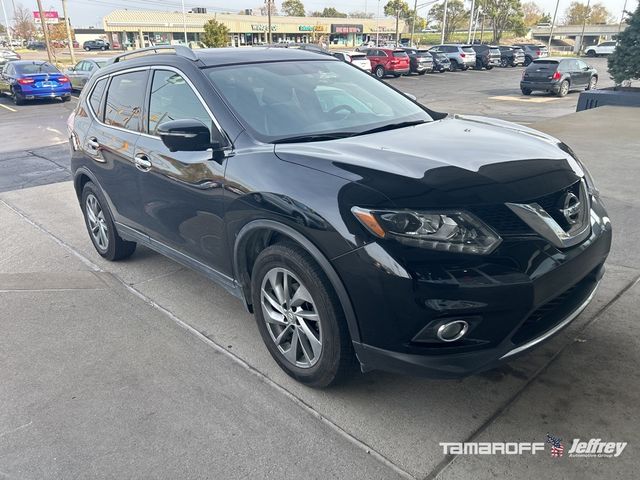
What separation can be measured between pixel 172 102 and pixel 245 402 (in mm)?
2108

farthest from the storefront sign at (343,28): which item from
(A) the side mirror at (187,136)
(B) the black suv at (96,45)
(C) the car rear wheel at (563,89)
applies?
(A) the side mirror at (187,136)

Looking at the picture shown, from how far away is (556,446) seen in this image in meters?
2.51

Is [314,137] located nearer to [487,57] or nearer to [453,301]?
[453,301]

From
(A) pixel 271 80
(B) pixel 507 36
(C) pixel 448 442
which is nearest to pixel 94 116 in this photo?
(A) pixel 271 80

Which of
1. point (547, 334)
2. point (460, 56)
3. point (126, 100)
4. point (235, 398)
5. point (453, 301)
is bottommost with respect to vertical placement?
point (460, 56)

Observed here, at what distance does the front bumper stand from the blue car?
67.3 feet

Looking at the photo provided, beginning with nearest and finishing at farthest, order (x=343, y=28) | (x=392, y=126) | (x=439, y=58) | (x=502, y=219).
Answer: (x=502, y=219) < (x=392, y=126) < (x=439, y=58) < (x=343, y=28)

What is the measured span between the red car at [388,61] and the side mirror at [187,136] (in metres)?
29.3

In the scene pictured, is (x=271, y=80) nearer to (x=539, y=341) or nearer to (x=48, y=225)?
(x=539, y=341)

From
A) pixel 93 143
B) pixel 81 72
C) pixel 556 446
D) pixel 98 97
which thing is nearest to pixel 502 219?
pixel 556 446

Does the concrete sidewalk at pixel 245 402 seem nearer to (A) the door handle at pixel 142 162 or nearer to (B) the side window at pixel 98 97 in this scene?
(A) the door handle at pixel 142 162

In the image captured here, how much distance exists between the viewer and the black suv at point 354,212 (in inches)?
93.4

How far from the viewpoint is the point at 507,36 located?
98125 mm

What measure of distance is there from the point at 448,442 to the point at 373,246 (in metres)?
1.05
